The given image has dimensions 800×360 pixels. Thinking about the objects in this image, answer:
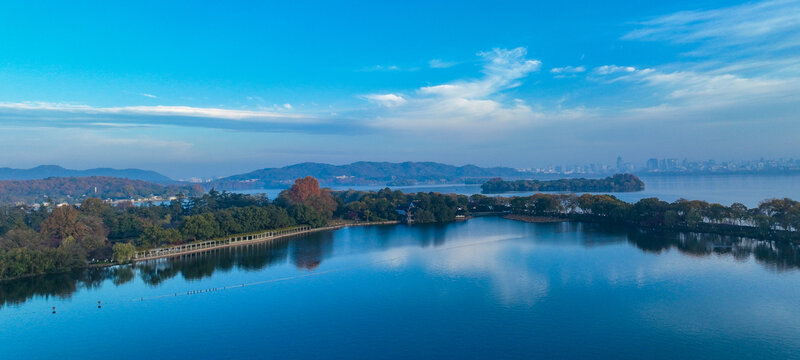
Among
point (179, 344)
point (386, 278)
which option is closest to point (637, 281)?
point (386, 278)

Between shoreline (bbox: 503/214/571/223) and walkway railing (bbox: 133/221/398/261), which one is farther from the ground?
shoreline (bbox: 503/214/571/223)

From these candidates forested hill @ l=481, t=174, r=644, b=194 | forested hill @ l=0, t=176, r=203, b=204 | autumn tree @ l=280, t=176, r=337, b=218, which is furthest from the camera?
forested hill @ l=481, t=174, r=644, b=194

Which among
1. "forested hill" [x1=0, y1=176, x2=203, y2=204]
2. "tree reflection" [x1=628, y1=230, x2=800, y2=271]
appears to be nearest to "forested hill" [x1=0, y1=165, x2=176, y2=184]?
"forested hill" [x1=0, y1=176, x2=203, y2=204]

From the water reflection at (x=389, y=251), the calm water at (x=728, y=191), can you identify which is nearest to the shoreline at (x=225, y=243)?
the water reflection at (x=389, y=251)

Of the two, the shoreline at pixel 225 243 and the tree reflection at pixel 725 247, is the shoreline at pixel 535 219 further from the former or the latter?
the shoreline at pixel 225 243

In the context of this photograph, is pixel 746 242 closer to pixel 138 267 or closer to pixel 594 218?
pixel 594 218

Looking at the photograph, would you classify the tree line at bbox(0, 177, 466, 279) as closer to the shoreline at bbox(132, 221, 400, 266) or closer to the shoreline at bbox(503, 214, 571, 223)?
the shoreline at bbox(132, 221, 400, 266)
